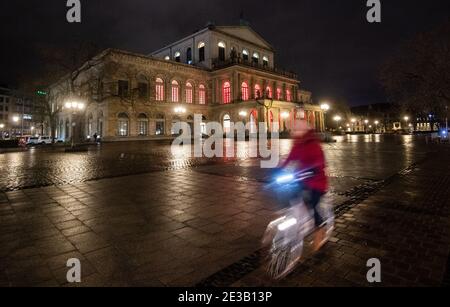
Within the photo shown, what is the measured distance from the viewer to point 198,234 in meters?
4.18

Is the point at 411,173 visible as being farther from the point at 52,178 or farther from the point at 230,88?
the point at 230,88

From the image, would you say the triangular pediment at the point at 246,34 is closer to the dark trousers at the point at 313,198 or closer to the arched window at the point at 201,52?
the arched window at the point at 201,52

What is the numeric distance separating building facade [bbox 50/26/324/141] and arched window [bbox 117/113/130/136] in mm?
143

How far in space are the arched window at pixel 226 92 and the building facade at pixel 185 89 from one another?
7.2 inches

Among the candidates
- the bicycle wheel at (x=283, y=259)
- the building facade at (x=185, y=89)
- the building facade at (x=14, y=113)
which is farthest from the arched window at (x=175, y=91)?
the building facade at (x=14, y=113)

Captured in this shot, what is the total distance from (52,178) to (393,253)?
10.0 m

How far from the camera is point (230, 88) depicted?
4931 centimetres

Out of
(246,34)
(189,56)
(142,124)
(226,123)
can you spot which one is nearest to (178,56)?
(189,56)

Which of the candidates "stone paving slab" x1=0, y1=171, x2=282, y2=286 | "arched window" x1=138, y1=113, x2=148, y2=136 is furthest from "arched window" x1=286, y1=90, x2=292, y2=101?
"stone paving slab" x1=0, y1=171, x2=282, y2=286

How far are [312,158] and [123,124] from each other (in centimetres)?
3970

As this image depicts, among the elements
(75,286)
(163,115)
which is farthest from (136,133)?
(75,286)

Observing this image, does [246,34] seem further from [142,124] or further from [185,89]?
[142,124]

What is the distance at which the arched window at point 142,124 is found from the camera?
41594 mm

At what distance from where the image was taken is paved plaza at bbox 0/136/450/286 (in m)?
2.96
